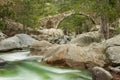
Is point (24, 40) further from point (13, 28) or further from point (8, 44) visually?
point (13, 28)

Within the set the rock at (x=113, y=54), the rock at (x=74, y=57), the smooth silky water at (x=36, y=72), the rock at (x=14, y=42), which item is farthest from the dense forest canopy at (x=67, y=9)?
the smooth silky water at (x=36, y=72)

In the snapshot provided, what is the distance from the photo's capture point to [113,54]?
46.4 ft

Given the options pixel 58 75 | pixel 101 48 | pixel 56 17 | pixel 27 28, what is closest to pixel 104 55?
pixel 101 48

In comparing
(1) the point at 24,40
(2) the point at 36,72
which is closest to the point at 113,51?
(2) the point at 36,72

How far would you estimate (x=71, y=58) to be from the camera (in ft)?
46.8

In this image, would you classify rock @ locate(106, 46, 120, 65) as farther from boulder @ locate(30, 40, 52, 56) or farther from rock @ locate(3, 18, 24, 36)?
rock @ locate(3, 18, 24, 36)

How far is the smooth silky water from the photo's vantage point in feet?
42.1

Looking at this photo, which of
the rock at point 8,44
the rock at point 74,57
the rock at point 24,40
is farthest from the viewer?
the rock at point 24,40

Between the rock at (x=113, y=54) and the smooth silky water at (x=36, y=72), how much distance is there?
1403 mm

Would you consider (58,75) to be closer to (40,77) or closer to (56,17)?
(40,77)

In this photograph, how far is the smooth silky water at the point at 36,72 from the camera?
12.8 metres

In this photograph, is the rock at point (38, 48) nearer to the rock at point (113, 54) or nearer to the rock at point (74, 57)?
the rock at point (74, 57)

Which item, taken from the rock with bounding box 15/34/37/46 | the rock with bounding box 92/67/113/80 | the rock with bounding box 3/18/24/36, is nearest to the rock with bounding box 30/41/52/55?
the rock with bounding box 92/67/113/80

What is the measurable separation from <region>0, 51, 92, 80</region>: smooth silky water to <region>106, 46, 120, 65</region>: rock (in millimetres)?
1403
